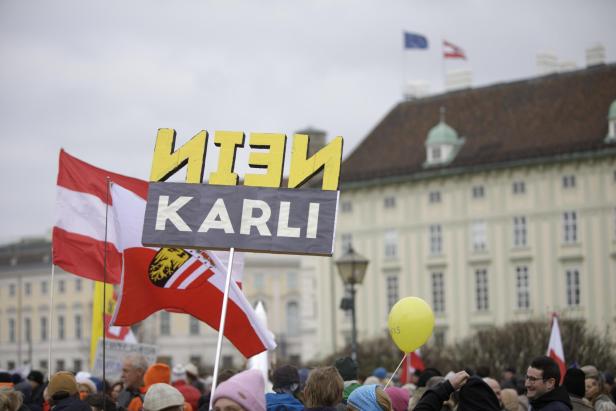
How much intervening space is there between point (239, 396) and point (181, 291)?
5.07m

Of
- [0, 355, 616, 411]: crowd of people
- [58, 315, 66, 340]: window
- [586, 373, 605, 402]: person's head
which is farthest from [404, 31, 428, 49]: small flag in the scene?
[586, 373, 605, 402]: person's head

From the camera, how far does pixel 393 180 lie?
77312mm

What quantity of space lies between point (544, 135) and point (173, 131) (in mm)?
62144

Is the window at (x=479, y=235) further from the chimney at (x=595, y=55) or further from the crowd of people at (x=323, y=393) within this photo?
the crowd of people at (x=323, y=393)

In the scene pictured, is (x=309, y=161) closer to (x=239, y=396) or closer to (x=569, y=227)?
(x=239, y=396)

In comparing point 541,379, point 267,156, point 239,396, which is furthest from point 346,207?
point 239,396

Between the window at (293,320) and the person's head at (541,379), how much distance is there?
106m

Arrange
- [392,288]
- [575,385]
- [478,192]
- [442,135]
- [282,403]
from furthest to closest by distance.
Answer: [392,288] → [442,135] → [478,192] → [575,385] → [282,403]

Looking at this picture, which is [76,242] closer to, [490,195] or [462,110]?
[490,195]

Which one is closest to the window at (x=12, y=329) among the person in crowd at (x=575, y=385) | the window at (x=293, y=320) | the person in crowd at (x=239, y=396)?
the window at (x=293, y=320)

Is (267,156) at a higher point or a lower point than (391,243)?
lower

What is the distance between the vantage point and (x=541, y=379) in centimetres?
987

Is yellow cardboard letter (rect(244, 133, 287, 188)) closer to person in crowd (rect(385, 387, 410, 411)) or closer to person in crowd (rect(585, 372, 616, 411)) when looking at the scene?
person in crowd (rect(385, 387, 410, 411))

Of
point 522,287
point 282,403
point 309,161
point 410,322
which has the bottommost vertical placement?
point 282,403
